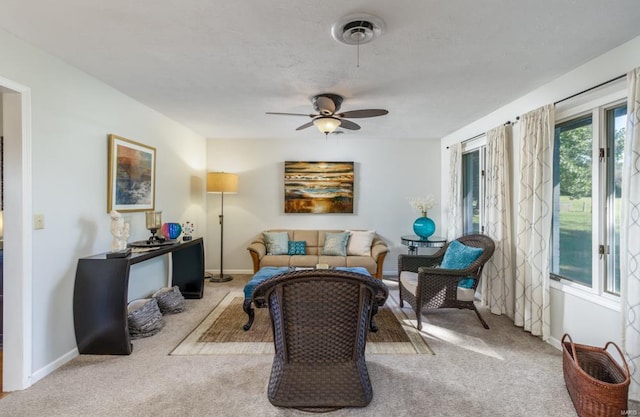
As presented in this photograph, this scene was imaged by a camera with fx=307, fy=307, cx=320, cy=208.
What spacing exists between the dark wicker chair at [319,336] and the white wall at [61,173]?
1782mm

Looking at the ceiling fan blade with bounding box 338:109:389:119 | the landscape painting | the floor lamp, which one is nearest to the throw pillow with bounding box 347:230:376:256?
the landscape painting

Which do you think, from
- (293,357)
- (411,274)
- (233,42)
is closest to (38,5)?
(233,42)

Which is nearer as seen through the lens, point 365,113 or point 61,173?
point 61,173

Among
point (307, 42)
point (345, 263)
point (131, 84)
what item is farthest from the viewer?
point (345, 263)

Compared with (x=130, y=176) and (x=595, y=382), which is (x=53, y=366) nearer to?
(x=130, y=176)

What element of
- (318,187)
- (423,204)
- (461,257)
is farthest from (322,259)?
(461,257)

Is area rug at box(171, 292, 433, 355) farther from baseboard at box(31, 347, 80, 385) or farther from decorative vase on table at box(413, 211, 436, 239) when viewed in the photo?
decorative vase on table at box(413, 211, 436, 239)

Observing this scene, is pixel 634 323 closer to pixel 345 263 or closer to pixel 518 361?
pixel 518 361

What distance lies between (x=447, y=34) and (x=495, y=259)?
2.68m

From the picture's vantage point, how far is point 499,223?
356 cm

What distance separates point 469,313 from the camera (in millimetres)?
3705

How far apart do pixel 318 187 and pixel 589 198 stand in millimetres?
3791

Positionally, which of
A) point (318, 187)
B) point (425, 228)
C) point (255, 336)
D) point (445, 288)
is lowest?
point (255, 336)

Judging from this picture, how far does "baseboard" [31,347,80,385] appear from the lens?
229cm
